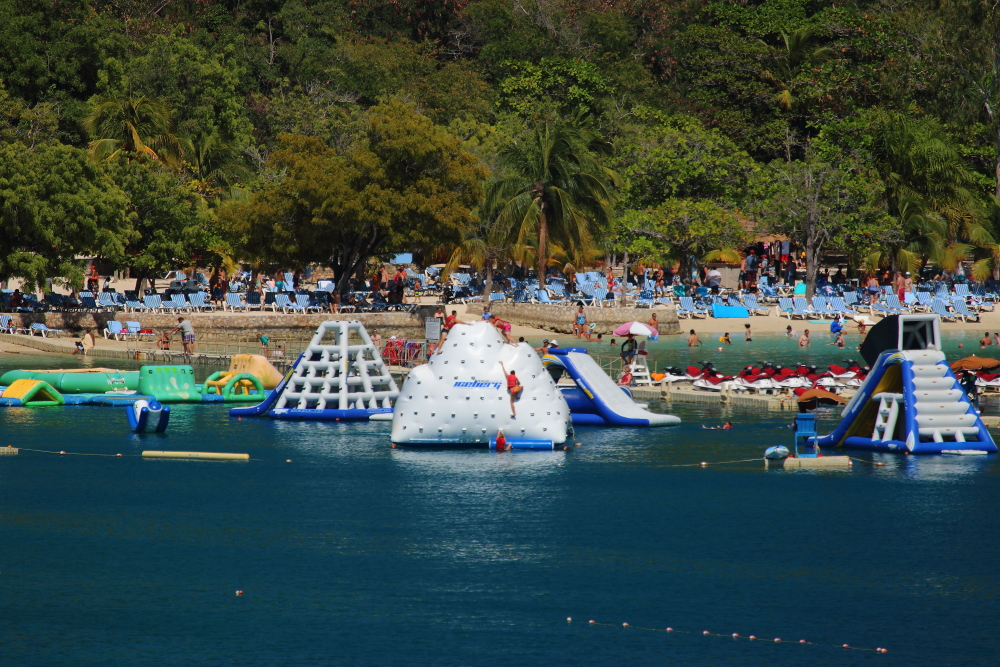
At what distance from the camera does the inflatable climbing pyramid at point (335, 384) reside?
3106 centimetres

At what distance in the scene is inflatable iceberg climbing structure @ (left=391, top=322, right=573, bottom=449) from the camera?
2581 cm

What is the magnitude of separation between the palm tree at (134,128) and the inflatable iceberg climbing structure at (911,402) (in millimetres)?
45886

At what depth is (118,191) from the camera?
51312 millimetres

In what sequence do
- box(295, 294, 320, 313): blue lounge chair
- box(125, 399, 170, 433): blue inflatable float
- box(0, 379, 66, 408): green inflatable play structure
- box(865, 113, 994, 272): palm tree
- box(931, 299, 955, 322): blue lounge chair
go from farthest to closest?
box(865, 113, 994, 272): palm tree, box(931, 299, 955, 322): blue lounge chair, box(295, 294, 320, 313): blue lounge chair, box(0, 379, 66, 408): green inflatable play structure, box(125, 399, 170, 433): blue inflatable float

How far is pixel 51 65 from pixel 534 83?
91.7ft

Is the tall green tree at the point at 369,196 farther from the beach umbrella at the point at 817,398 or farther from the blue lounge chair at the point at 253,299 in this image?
the beach umbrella at the point at 817,398

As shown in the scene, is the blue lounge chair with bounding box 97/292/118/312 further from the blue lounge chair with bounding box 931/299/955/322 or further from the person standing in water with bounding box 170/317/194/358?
the blue lounge chair with bounding box 931/299/955/322

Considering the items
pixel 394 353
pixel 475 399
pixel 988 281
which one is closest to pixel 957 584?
pixel 475 399

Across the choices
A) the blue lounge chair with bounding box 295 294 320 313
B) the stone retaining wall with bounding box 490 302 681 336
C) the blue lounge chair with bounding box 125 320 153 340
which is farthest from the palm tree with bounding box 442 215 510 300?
the blue lounge chair with bounding box 125 320 153 340

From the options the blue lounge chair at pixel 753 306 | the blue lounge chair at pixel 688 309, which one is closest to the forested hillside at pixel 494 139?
the blue lounge chair at pixel 753 306

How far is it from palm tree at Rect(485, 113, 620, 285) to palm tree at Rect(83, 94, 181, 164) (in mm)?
17565

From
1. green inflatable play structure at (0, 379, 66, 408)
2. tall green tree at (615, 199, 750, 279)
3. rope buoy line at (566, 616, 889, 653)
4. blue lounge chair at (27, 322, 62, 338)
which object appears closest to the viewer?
rope buoy line at (566, 616, 889, 653)

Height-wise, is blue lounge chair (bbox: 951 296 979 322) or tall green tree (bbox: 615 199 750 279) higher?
tall green tree (bbox: 615 199 750 279)

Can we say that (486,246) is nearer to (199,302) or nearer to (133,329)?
(199,302)
